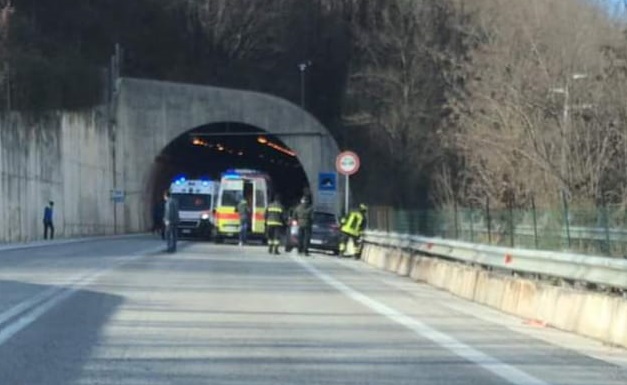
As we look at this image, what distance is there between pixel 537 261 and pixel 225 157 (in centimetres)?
6719

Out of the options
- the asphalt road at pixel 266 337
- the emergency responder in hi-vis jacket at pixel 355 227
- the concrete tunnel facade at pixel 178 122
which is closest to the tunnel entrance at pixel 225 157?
the concrete tunnel facade at pixel 178 122

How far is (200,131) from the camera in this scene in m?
65.3

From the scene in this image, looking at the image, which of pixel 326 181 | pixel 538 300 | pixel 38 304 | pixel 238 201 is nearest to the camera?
pixel 538 300

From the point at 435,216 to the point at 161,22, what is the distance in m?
58.5

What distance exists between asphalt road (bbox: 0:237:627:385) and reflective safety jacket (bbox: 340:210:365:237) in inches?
523

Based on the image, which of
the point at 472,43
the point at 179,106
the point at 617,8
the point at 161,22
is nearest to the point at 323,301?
the point at 617,8

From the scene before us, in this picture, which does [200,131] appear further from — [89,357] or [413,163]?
[89,357]

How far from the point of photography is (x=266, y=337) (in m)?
13.2

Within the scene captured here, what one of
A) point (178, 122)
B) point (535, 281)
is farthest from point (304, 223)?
point (178, 122)

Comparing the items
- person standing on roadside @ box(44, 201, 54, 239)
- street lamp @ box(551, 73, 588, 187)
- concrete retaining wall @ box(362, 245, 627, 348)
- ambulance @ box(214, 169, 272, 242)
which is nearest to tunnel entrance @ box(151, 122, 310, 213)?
ambulance @ box(214, 169, 272, 242)

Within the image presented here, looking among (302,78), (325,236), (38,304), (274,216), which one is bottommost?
(38,304)

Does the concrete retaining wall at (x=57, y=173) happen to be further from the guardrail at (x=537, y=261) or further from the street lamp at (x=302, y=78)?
the guardrail at (x=537, y=261)

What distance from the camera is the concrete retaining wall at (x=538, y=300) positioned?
515 inches

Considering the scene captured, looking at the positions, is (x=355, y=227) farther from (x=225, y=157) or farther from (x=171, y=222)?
(x=225, y=157)
